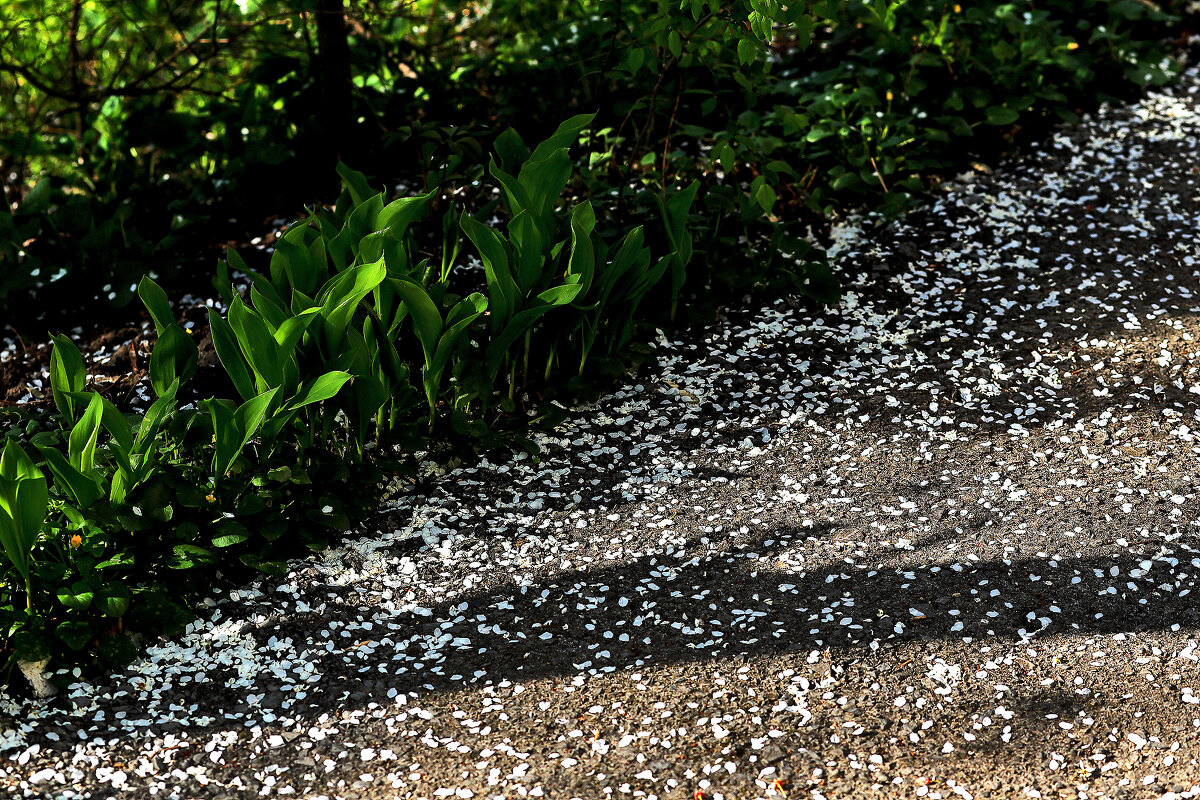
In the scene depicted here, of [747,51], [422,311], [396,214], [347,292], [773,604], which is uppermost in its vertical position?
[747,51]

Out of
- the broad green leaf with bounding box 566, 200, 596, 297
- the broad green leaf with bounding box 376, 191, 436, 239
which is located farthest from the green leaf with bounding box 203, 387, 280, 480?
the broad green leaf with bounding box 566, 200, 596, 297

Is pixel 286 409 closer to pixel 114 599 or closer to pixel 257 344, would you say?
pixel 257 344

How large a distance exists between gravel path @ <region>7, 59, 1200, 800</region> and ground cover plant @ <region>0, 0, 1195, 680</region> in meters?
0.17

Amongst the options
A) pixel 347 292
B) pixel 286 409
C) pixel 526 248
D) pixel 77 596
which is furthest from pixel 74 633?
pixel 526 248

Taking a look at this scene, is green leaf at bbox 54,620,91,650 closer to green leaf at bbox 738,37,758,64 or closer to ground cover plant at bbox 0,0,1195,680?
ground cover plant at bbox 0,0,1195,680

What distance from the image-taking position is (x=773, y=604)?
2.38 m

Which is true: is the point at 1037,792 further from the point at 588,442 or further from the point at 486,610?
the point at 588,442

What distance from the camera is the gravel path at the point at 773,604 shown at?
1989 millimetres

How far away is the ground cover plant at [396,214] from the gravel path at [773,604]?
172mm

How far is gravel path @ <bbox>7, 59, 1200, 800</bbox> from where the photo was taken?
1.99m

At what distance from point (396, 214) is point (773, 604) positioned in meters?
1.25

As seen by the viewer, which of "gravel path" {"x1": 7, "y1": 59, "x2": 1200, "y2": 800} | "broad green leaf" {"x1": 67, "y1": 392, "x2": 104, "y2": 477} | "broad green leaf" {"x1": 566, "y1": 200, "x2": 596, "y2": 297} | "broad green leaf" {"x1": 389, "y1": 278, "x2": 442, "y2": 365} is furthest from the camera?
"broad green leaf" {"x1": 566, "y1": 200, "x2": 596, "y2": 297}

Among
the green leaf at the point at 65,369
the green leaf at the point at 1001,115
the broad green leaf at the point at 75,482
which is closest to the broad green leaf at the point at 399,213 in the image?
the green leaf at the point at 65,369

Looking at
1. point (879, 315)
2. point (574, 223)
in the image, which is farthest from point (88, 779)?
point (879, 315)
